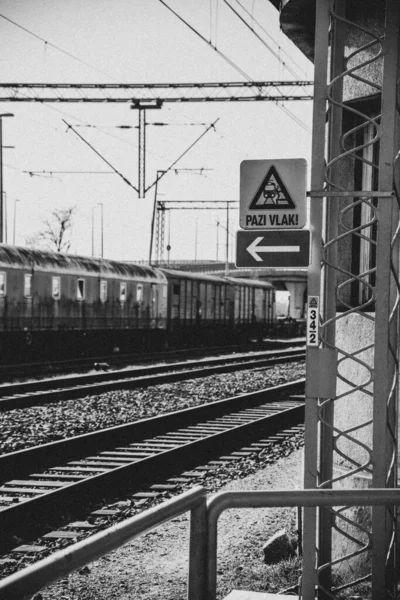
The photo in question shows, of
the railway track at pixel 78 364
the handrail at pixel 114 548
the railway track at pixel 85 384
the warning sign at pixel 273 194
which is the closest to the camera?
the handrail at pixel 114 548

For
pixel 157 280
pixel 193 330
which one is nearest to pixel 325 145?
pixel 157 280

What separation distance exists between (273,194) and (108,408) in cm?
1059

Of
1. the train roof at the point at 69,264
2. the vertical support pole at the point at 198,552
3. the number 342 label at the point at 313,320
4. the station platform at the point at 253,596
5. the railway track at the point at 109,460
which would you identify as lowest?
the railway track at the point at 109,460

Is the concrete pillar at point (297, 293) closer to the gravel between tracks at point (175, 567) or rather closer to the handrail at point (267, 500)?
the gravel between tracks at point (175, 567)

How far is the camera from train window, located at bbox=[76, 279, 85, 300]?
29.0m

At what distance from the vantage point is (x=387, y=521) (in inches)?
208

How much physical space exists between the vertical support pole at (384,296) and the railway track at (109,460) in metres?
2.92

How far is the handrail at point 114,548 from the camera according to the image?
8.34 ft

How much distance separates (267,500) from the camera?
150 inches

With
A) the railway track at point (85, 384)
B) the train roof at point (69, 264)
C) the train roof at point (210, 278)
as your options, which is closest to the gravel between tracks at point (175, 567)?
the railway track at point (85, 384)

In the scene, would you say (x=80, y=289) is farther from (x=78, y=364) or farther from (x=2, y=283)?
(x=2, y=283)

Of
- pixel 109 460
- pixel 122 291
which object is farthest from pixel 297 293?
pixel 109 460

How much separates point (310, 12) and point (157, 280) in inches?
1163

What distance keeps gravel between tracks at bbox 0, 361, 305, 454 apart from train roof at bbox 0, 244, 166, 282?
712 centimetres
